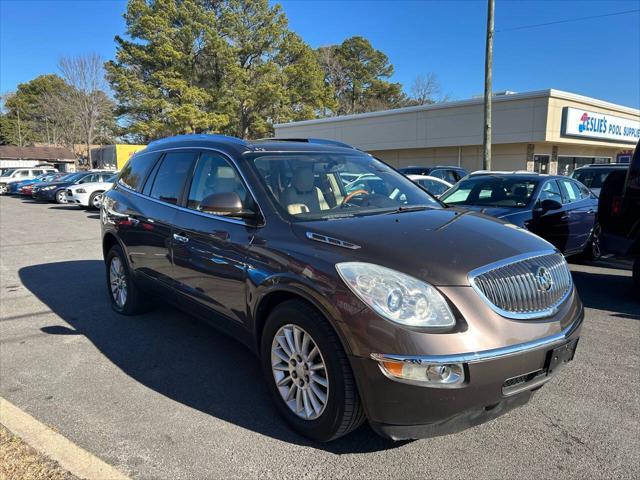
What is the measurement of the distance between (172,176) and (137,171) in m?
1.02

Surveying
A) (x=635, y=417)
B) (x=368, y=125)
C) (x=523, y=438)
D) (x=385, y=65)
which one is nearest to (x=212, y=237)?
(x=523, y=438)

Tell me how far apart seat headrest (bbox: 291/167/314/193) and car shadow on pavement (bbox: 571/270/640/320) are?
4015 mm

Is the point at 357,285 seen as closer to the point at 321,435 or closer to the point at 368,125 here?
the point at 321,435

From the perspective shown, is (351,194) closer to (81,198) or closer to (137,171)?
(137,171)

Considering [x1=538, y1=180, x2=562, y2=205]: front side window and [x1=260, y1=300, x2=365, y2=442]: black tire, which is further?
[x1=538, y1=180, x2=562, y2=205]: front side window

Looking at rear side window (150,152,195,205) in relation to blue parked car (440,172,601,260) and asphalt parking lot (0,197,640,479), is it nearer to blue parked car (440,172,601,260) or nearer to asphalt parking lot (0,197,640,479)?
asphalt parking lot (0,197,640,479)

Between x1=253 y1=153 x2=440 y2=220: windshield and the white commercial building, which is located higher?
the white commercial building

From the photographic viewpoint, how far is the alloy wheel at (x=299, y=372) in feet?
9.31

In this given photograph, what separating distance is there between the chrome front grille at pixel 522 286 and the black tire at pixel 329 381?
82 cm

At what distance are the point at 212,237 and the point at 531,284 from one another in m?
2.21

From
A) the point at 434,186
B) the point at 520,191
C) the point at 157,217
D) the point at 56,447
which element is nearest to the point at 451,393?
the point at 56,447

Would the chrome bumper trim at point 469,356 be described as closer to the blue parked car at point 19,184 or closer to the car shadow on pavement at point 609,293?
the car shadow on pavement at point 609,293

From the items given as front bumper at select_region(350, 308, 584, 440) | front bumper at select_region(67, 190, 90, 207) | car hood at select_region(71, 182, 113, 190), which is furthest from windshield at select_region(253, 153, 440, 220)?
front bumper at select_region(67, 190, 90, 207)

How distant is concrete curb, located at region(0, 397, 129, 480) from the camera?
2.64 metres
